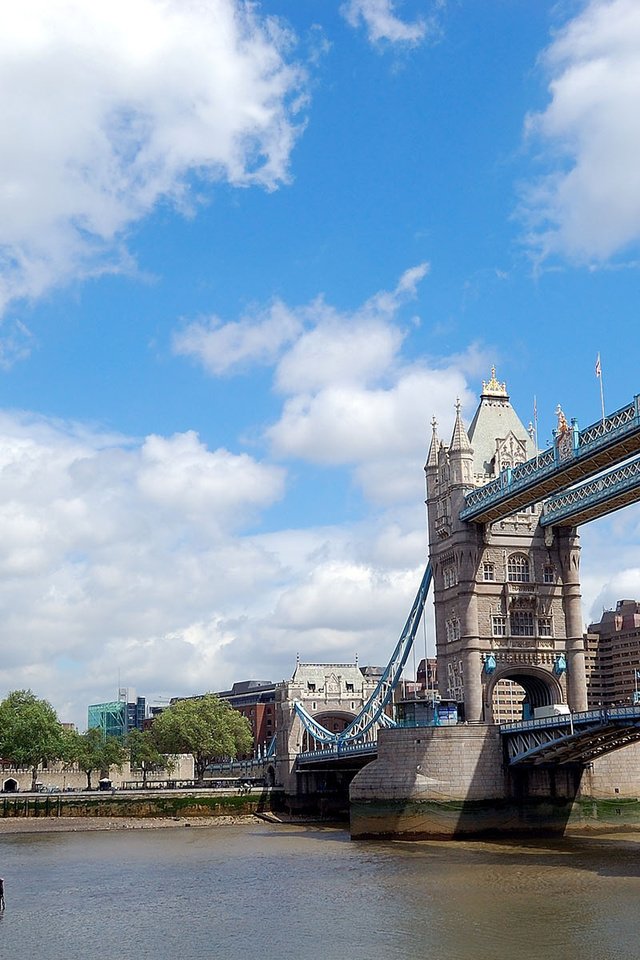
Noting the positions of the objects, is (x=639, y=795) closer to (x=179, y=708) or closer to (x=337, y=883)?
(x=337, y=883)

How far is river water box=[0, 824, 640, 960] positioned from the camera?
1328 inches

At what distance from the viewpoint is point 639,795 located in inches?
2867

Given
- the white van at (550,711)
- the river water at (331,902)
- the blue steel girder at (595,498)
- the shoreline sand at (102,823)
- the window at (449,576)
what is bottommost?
the shoreline sand at (102,823)

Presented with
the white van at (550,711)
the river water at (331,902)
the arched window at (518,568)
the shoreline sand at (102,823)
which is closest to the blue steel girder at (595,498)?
the arched window at (518,568)

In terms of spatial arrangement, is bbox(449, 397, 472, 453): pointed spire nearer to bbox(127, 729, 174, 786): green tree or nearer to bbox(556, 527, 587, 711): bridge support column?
bbox(556, 527, 587, 711): bridge support column

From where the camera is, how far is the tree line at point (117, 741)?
113 metres

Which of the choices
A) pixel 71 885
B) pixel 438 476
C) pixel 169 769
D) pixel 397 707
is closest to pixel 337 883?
pixel 71 885

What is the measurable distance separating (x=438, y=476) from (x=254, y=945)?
53.8 metres

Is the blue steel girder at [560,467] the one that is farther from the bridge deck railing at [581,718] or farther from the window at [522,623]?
the bridge deck railing at [581,718]

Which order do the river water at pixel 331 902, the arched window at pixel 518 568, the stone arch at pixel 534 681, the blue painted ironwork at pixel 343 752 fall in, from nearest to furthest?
the river water at pixel 331 902
the stone arch at pixel 534 681
the arched window at pixel 518 568
the blue painted ironwork at pixel 343 752

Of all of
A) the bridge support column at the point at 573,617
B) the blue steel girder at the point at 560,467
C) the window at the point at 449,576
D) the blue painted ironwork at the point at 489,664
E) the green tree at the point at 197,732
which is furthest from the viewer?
the green tree at the point at 197,732

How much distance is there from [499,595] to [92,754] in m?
56.2

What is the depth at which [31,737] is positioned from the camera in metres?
113

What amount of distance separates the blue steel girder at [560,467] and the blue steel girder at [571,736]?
15.2m
